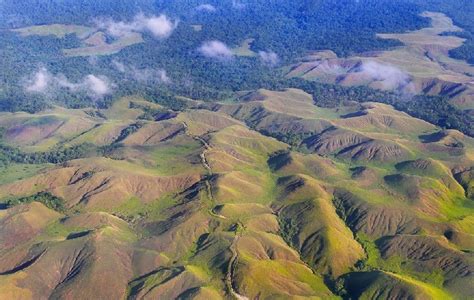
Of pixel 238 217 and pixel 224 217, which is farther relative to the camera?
pixel 238 217

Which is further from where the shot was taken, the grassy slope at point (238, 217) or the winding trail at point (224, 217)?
the grassy slope at point (238, 217)

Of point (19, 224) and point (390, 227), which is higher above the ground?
point (19, 224)

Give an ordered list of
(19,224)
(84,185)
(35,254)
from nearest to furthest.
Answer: (35,254), (19,224), (84,185)

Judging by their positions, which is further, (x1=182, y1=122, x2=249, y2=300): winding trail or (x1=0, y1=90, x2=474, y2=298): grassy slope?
(x1=0, y1=90, x2=474, y2=298): grassy slope

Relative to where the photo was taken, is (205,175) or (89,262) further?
(205,175)

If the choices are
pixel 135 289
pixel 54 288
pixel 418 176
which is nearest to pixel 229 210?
pixel 135 289

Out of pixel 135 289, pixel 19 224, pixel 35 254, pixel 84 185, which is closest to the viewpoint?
pixel 135 289

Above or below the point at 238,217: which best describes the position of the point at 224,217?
above

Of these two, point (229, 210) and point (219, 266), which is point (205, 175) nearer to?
point (229, 210)

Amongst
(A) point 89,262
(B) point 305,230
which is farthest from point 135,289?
(B) point 305,230

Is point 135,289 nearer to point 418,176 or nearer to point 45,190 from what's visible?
point 45,190
